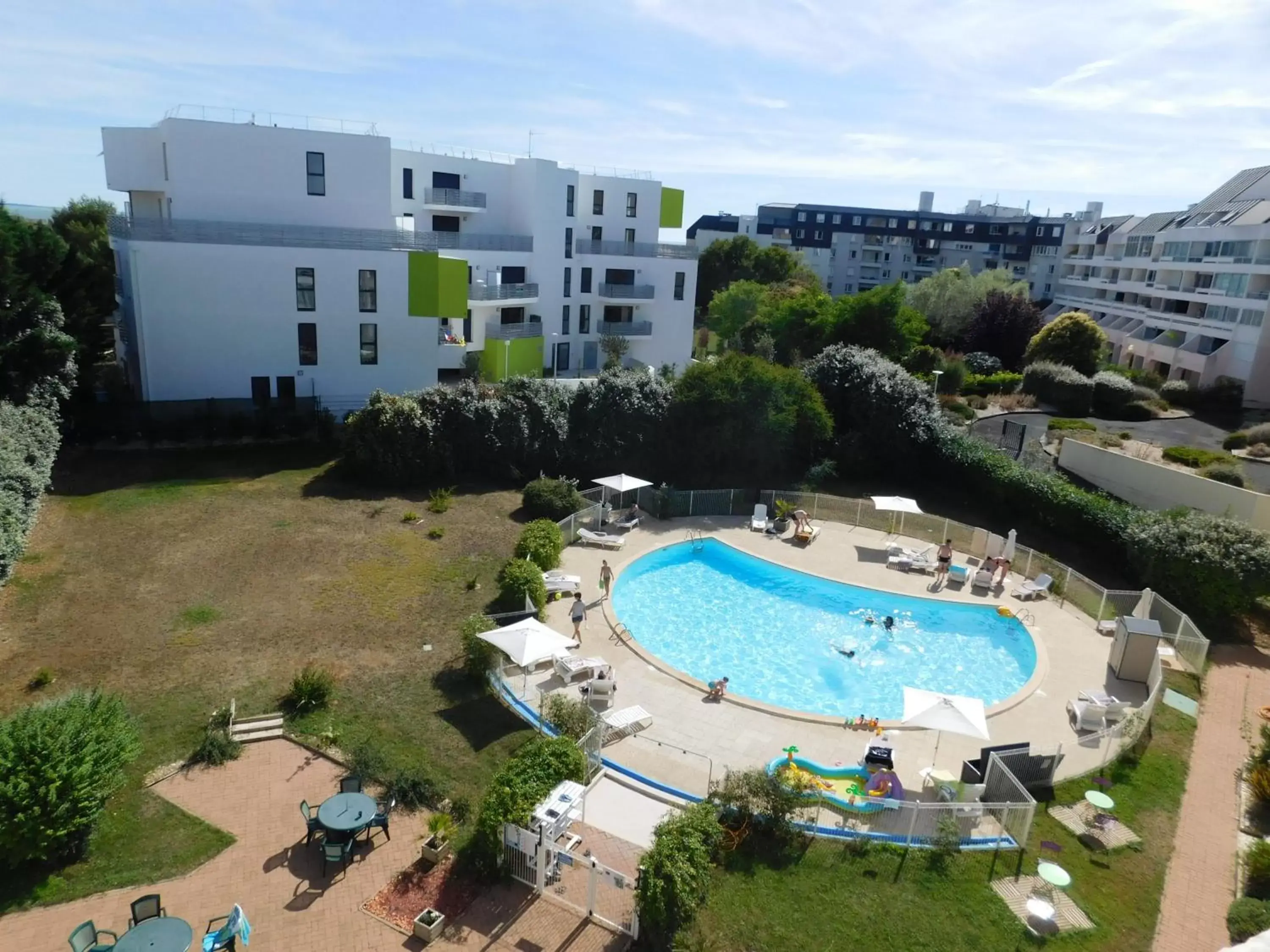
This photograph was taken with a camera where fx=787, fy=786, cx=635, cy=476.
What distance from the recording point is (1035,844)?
13.2 m

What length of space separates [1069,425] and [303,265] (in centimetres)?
3517

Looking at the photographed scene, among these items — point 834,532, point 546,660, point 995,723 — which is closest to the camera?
point 995,723

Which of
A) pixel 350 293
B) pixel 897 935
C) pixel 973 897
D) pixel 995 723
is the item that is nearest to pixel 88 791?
pixel 897 935

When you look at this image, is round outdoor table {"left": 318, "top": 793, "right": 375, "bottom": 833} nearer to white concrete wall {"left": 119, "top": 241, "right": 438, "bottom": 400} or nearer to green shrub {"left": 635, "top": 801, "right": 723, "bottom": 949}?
green shrub {"left": 635, "top": 801, "right": 723, "bottom": 949}

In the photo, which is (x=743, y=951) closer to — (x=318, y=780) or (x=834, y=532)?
(x=318, y=780)

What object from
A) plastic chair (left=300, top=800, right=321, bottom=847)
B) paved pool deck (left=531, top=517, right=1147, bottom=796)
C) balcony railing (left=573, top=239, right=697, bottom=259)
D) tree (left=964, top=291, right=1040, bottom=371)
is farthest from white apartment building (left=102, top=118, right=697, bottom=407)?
tree (left=964, top=291, right=1040, bottom=371)

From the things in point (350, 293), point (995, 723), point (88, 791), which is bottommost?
point (995, 723)

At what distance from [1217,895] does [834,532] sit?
56.6 ft

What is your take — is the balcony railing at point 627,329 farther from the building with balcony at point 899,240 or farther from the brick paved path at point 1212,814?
the building with balcony at point 899,240

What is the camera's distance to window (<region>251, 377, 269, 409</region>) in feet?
108

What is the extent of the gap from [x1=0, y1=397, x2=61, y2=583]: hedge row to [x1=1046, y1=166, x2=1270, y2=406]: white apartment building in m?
56.1

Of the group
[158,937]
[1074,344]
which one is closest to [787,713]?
[158,937]

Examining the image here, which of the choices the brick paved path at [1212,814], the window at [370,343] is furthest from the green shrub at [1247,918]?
the window at [370,343]

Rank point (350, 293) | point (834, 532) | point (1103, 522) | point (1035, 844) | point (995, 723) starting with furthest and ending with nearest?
point (350, 293) < point (834, 532) < point (1103, 522) < point (995, 723) < point (1035, 844)
